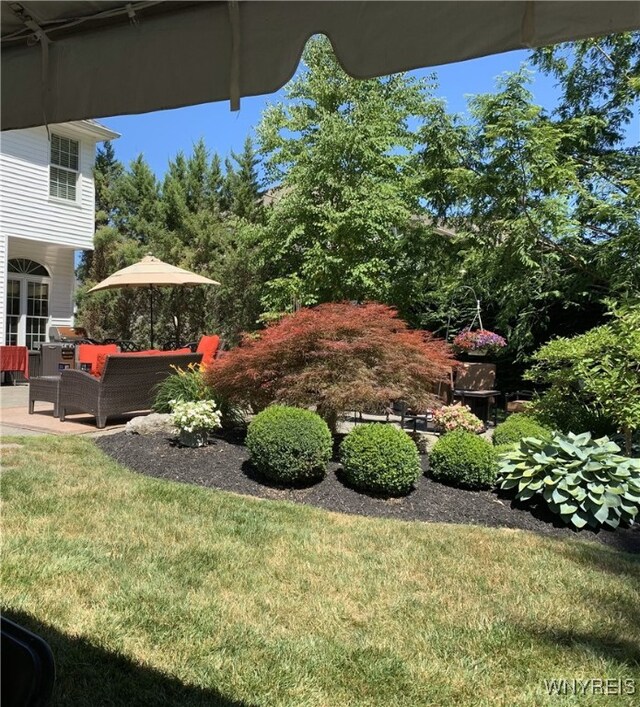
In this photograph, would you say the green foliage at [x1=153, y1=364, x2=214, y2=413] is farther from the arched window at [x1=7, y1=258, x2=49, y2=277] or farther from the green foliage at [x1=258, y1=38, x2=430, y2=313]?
the arched window at [x1=7, y1=258, x2=49, y2=277]

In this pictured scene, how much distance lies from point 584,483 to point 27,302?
1339 cm

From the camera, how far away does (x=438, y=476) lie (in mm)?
5504

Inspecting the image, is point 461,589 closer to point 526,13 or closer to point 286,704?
point 286,704

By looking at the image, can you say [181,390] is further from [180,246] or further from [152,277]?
[180,246]

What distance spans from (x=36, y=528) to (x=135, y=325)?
42.5 ft

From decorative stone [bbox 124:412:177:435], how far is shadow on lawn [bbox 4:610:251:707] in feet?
14.1

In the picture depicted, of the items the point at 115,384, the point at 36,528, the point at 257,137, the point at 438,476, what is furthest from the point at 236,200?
the point at 36,528

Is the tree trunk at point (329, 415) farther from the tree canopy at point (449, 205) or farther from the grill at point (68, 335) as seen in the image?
the grill at point (68, 335)

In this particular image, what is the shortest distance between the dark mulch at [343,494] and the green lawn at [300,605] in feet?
1.32

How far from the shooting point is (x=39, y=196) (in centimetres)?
1345

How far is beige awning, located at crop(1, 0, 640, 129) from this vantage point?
59.9 inches

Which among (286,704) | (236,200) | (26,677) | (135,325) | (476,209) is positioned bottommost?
(286,704)

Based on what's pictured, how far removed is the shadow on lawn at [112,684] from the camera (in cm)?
212

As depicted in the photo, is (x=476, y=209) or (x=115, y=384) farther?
(x=476, y=209)
